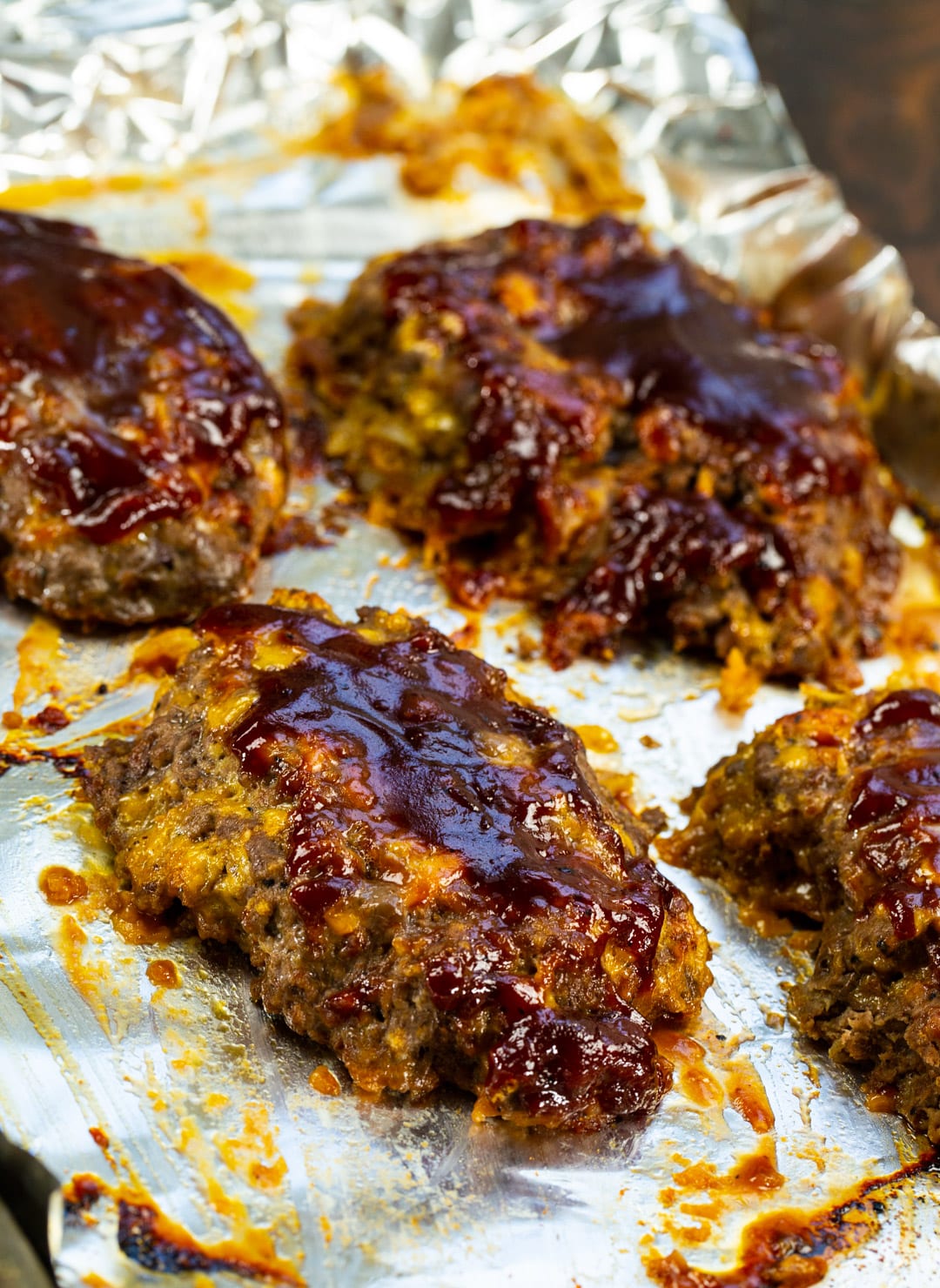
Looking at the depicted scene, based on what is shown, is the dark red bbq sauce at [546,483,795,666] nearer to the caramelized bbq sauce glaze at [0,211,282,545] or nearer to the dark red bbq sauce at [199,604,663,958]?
the dark red bbq sauce at [199,604,663,958]

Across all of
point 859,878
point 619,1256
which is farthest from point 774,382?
point 619,1256

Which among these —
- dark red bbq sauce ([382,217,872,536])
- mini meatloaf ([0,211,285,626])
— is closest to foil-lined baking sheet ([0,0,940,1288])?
mini meatloaf ([0,211,285,626])

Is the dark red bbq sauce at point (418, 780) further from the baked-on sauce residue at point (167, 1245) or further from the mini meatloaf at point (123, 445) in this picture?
the baked-on sauce residue at point (167, 1245)

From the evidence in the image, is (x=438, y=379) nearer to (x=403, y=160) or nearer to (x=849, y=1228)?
(x=403, y=160)

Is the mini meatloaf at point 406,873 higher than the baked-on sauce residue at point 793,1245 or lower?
higher

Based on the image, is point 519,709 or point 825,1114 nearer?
point 825,1114

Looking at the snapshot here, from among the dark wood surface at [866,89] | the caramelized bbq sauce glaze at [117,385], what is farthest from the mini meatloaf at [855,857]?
the dark wood surface at [866,89]

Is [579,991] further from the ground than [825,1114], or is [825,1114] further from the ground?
[579,991]
